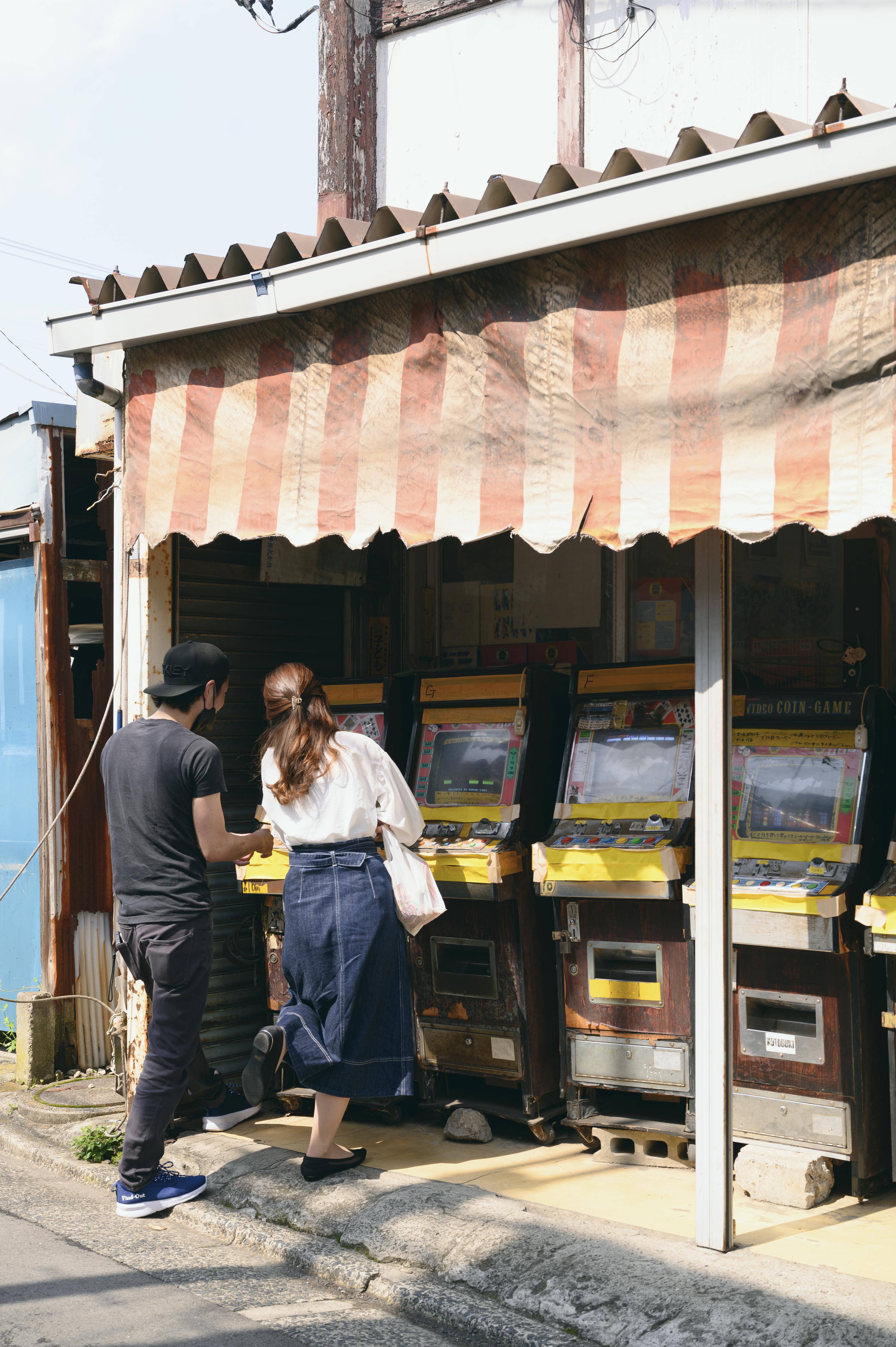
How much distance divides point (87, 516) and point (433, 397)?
3.33 m

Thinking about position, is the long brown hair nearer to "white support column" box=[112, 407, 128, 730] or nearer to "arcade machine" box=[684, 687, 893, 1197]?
"white support column" box=[112, 407, 128, 730]

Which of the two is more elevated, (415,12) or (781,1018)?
(415,12)

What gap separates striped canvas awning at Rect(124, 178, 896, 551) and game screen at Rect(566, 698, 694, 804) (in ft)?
4.11

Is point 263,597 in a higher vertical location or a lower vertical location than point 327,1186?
higher

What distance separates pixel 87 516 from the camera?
7113 millimetres

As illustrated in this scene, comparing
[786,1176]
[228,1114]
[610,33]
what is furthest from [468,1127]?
[610,33]

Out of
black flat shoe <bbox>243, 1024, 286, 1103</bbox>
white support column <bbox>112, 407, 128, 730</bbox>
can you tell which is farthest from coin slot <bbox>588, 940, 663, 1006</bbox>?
white support column <bbox>112, 407, 128, 730</bbox>

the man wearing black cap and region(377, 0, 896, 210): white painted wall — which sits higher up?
region(377, 0, 896, 210): white painted wall

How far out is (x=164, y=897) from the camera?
4.69 meters

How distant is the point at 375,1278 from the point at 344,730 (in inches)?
91.3

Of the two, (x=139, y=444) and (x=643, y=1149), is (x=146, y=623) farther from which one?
(x=643, y=1149)

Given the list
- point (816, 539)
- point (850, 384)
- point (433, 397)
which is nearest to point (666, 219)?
point (850, 384)

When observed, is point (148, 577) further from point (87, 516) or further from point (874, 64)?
point (874, 64)

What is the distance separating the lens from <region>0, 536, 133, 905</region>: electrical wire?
564 cm
